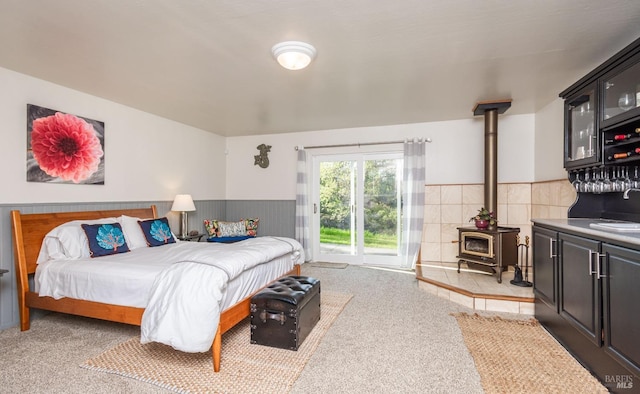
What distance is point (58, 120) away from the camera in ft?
10.4

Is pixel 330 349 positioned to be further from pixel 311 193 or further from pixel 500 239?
pixel 311 193

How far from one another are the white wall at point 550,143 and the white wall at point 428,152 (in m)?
0.18

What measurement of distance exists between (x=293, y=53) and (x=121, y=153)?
9.22 ft

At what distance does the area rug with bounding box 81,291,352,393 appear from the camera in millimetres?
1942

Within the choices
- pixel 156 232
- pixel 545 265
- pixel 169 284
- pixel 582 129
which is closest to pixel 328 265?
pixel 156 232

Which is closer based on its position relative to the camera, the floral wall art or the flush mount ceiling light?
the flush mount ceiling light

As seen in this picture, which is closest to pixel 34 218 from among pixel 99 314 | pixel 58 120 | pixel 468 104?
pixel 58 120

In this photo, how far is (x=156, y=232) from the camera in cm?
363

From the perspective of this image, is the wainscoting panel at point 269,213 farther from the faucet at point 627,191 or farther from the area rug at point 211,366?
the faucet at point 627,191

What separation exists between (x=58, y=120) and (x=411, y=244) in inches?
187

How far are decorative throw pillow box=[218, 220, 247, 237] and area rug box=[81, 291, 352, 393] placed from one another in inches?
99.2

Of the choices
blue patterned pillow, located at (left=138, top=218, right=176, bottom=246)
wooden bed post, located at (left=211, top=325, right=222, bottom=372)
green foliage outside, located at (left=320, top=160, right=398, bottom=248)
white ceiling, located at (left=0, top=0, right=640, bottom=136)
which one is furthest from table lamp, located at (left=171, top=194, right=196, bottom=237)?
wooden bed post, located at (left=211, top=325, right=222, bottom=372)

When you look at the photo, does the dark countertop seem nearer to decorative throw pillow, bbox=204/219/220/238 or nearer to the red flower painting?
decorative throw pillow, bbox=204/219/220/238

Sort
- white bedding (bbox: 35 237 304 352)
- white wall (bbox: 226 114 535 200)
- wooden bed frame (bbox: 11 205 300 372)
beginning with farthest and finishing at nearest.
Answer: white wall (bbox: 226 114 535 200), wooden bed frame (bbox: 11 205 300 372), white bedding (bbox: 35 237 304 352)
